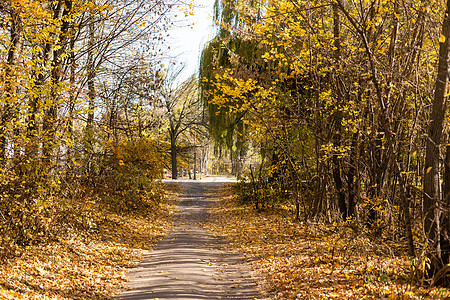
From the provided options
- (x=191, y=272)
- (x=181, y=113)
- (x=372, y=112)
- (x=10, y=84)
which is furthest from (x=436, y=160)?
(x=181, y=113)

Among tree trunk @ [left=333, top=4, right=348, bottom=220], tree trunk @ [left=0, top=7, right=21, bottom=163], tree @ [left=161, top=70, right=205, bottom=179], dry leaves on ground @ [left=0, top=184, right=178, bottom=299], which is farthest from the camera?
tree @ [left=161, top=70, right=205, bottom=179]

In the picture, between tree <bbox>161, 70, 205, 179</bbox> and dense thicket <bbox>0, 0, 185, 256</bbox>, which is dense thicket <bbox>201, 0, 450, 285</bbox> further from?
tree <bbox>161, 70, 205, 179</bbox>

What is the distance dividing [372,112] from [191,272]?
3898 millimetres

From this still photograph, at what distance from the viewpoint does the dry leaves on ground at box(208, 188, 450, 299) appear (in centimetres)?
517

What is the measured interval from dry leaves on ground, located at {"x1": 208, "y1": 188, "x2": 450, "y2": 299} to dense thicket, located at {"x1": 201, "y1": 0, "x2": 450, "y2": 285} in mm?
334

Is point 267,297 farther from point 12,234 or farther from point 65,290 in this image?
point 12,234

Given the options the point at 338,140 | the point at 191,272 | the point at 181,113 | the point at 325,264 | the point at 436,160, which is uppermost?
the point at 181,113

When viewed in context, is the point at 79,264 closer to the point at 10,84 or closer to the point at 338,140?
the point at 10,84

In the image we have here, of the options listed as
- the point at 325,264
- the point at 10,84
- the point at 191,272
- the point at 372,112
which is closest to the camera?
the point at 10,84

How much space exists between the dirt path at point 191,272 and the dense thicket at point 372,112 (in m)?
2.21

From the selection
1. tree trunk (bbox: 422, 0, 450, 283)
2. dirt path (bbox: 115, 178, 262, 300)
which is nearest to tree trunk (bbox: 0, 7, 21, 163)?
dirt path (bbox: 115, 178, 262, 300)

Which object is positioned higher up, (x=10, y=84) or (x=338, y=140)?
(x=10, y=84)

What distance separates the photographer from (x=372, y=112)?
7059mm

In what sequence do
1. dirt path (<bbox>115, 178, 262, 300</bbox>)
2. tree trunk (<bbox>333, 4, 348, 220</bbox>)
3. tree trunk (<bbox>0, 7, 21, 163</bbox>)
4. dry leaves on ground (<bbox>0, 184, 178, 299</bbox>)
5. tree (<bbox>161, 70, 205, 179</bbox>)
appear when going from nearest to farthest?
dry leaves on ground (<bbox>0, 184, 178, 299</bbox>) < dirt path (<bbox>115, 178, 262, 300</bbox>) < tree trunk (<bbox>0, 7, 21, 163</bbox>) < tree trunk (<bbox>333, 4, 348, 220</bbox>) < tree (<bbox>161, 70, 205, 179</bbox>)
